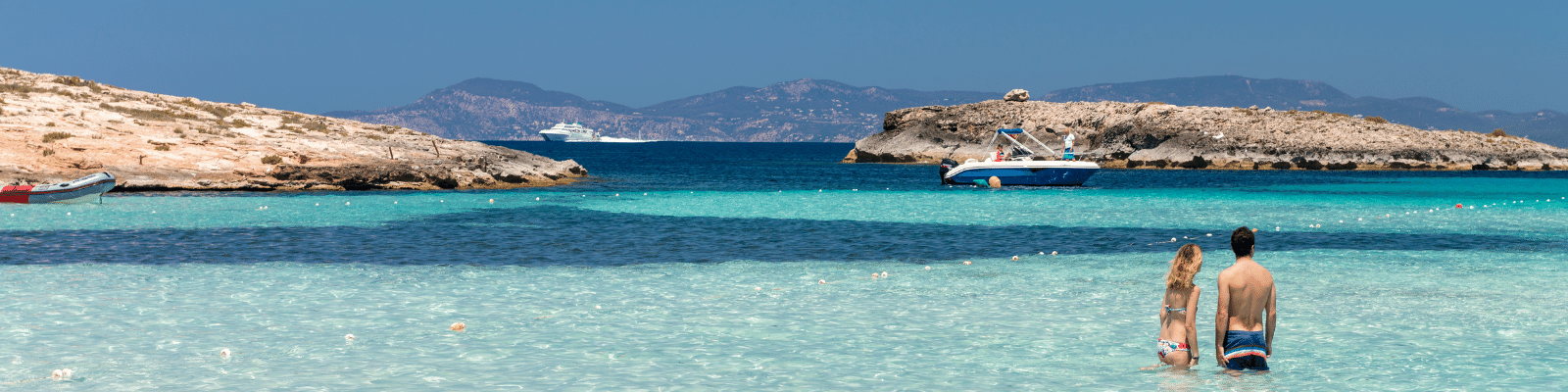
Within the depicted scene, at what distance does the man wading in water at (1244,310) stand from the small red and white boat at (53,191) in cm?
3828

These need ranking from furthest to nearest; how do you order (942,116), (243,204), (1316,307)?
(942,116), (243,204), (1316,307)

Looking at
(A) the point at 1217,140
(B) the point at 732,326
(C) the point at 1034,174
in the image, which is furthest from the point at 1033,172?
(A) the point at 1217,140

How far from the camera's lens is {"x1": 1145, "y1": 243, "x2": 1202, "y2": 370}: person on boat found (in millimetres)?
9172

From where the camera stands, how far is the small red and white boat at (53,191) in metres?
36.9

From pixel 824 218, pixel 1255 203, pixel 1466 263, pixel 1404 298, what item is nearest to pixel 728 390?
pixel 1404 298

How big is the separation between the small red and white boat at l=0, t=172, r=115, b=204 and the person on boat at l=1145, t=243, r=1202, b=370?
37.7 m

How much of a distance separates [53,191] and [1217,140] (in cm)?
9240

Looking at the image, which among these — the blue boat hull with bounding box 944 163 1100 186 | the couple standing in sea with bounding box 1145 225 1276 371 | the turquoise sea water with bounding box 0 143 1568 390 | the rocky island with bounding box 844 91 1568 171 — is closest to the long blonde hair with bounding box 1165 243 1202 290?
the couple standing in sea with bounding box 1145 225 1276 371

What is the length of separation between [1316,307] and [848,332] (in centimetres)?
658

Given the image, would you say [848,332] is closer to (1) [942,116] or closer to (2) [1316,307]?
(2) [1316,307]

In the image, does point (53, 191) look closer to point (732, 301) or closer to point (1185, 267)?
point (732, 301)

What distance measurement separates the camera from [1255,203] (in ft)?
145

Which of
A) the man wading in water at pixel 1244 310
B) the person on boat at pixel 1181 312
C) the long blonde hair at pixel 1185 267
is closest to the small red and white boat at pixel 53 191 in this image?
the person on boat at pixel 1181 312

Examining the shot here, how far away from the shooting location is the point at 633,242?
2591cm
